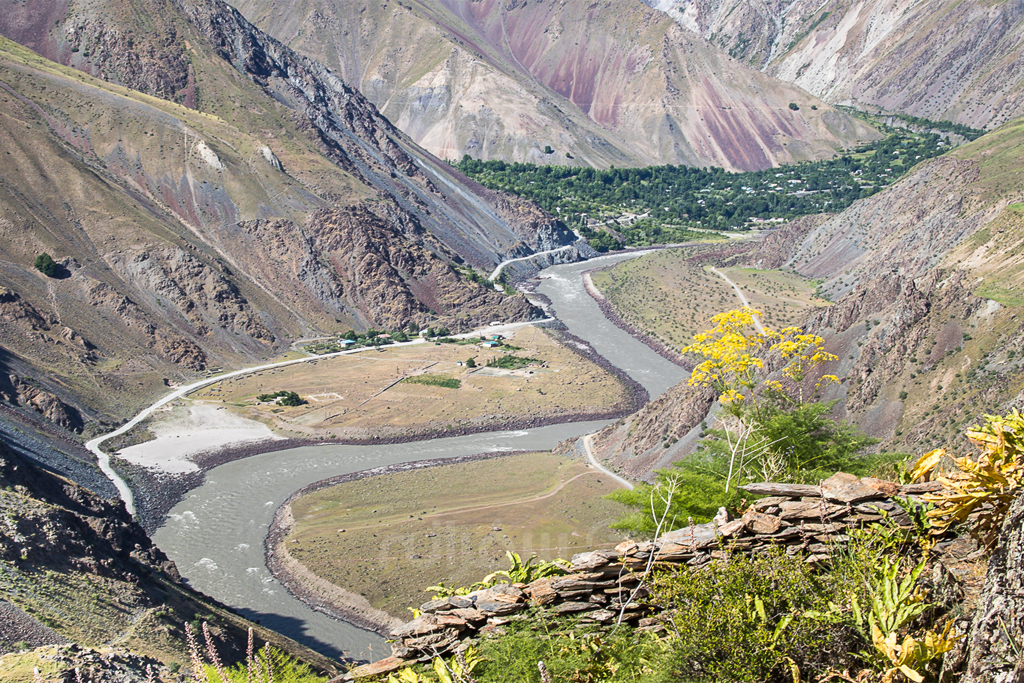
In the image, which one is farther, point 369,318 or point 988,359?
point 369,318

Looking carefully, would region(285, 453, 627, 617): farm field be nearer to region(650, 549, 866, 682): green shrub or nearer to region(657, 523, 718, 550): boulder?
region(657, 523, 718, 550): boulder

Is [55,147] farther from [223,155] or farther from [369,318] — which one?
[369,318]

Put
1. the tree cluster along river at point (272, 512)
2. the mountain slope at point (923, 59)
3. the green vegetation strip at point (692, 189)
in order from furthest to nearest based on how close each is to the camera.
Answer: the mountain slope at point (923, 59) < the green vegetation strip at point (692, 189) < the tree cluster along river at point (272, 512)

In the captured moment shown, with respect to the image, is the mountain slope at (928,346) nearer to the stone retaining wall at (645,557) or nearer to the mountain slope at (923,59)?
the stone retaining wall at (645,557)

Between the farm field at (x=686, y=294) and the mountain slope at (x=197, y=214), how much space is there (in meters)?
10.1

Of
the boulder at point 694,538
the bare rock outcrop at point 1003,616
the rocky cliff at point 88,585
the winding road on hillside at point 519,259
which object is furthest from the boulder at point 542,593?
the winding road on hillside at point 519,259

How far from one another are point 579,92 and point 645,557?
159m

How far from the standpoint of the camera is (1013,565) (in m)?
6.06

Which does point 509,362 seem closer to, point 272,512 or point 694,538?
point 272,512

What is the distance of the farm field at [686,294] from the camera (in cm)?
6406

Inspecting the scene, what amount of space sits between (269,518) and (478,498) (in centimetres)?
922

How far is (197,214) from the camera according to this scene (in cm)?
6788

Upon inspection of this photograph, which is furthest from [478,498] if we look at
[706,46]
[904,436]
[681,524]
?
[706,46]

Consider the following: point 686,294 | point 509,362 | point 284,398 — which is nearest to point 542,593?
point 284,398
